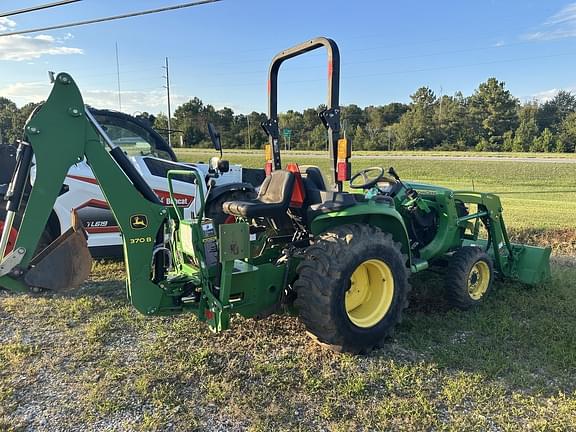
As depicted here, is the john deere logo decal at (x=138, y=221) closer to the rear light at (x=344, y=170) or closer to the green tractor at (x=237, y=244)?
the green tractor at (x=237, y=244)

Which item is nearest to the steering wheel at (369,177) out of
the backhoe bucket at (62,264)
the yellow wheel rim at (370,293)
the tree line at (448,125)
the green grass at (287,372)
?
the yellow wheel rim at (370,293)

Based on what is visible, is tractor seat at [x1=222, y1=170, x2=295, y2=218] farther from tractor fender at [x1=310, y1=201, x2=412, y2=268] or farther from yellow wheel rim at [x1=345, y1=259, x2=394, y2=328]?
yellow wheel rim at [x1=345, y1=259, x2=394, y2=328]

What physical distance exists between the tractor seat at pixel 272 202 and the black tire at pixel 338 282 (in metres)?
0.40

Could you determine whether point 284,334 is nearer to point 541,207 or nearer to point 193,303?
point 193,303

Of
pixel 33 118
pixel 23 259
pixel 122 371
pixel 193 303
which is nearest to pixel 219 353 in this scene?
pixel 193 303

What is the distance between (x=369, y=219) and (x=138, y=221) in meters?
1.84

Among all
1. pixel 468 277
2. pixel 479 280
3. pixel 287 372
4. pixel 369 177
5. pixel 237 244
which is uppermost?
pixel 369 177

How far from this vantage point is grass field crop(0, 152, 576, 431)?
9.45 ft

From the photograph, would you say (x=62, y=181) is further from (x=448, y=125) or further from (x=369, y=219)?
(x=448, y=125)

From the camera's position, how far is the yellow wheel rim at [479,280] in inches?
190

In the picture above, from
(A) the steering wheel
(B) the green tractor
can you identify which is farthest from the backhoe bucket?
(A) the steering wheel

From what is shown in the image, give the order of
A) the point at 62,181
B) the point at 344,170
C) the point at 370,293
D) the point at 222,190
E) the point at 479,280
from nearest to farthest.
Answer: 1. the point at 62,181
2. the point at 344,170
3. the point at 370,293
4. the point at 479,280
5. the point at 222,190

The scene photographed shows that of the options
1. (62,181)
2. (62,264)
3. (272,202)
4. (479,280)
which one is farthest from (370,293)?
(62,181)

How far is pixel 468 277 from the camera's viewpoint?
4.63 m
